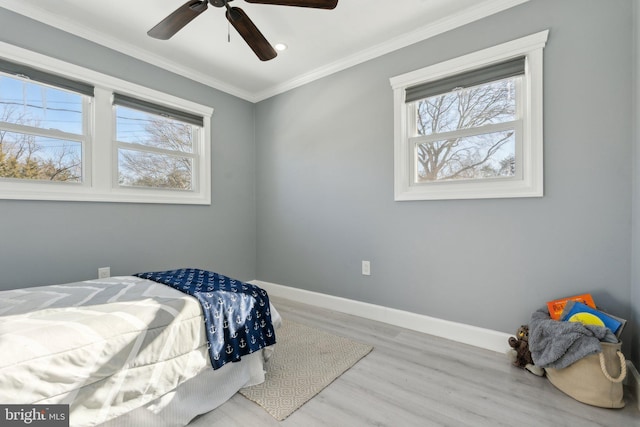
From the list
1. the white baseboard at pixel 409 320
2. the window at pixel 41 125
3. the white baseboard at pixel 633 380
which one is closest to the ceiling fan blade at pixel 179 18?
the window at pixel 41 125

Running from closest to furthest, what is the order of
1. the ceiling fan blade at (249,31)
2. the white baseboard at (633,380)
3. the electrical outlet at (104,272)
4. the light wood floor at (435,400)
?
the light wood floor at (435,400), the white baseboard at (633,380), the ceiling fan blade at (249,31), the electrical outlet at (104,272)

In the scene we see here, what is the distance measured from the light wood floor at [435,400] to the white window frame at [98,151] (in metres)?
2.13

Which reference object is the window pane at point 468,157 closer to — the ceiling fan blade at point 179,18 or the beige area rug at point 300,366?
the beige area rug at point 300,366

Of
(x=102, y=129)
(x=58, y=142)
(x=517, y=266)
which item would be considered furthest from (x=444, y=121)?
(x=58, y=142)

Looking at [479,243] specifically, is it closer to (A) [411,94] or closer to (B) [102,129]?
(A) [411,94]

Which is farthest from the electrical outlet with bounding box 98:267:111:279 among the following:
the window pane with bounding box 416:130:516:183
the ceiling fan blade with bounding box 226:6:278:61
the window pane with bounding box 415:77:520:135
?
the window pane with bounding box 415:77:520:135

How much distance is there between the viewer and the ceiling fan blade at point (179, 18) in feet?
5.75

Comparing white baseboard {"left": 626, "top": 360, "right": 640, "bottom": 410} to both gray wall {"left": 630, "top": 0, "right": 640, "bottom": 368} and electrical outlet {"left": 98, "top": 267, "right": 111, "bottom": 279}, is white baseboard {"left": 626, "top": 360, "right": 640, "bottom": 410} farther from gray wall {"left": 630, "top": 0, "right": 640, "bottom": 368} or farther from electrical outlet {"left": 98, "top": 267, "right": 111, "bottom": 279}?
electrical outlet {"left": 98, "top": 267, "right": 111, "bottom": 279}

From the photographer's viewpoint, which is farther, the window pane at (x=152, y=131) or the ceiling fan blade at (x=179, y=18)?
the window pane at (x=152, y=131)

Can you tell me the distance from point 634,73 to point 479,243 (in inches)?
52.8

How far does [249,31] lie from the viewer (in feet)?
6.43

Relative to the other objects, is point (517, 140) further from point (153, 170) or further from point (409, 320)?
point (153, 170)

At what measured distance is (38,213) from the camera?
2283 mm

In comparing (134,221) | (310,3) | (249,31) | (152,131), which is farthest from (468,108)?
(134,221)
